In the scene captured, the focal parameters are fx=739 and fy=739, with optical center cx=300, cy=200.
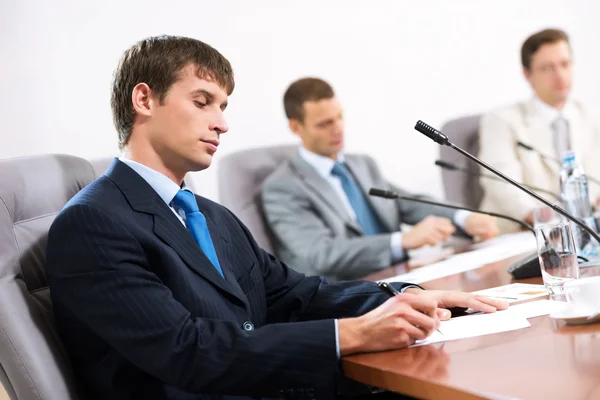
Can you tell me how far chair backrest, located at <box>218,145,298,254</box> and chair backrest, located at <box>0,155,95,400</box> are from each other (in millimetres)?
1249

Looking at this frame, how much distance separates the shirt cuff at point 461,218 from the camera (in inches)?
114

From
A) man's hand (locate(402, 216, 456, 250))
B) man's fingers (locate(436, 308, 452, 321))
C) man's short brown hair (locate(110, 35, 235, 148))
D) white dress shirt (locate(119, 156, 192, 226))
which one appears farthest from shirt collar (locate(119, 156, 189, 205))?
man's hand (locate(402, 216, 456, 250))

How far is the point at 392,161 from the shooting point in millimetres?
4098

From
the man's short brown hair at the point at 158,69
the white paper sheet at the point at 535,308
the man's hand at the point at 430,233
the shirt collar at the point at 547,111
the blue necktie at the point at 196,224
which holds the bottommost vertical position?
the man's hand at the point at 430,233

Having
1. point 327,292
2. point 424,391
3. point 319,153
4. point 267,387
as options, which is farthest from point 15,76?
point 424,391

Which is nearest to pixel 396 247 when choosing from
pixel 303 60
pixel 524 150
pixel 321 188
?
pixel 321 188

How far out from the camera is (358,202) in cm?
323

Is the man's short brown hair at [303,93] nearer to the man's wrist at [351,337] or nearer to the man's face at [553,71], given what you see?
the man's face at [553,71]

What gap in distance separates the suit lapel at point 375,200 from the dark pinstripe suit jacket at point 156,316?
1.74 metres

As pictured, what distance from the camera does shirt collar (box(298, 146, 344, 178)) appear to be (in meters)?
3.14

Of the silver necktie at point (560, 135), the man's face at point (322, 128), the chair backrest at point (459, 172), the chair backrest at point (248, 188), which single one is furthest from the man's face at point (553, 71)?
the chair backrest at point (248, 188)

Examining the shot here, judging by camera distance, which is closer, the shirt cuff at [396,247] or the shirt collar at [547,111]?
the shirt cuff at [396,247]

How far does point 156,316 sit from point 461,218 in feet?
6.51

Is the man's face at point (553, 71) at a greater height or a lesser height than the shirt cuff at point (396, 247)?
greater
